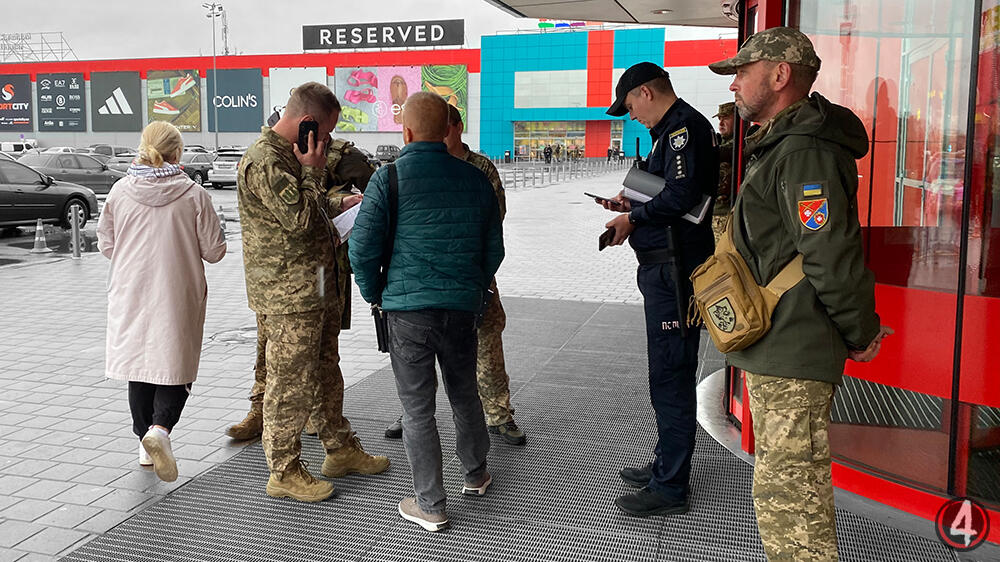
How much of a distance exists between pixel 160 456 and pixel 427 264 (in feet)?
5.47

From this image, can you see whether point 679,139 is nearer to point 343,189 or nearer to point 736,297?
point 736,297

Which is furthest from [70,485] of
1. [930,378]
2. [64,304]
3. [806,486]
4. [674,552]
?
[64,304]

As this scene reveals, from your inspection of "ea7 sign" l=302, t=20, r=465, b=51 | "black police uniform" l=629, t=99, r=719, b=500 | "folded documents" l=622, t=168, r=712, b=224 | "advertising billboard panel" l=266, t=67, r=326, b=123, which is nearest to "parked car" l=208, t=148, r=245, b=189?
"folded documents" l=622, t=168, r=712, b=224

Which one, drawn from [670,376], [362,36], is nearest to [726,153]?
[670,376]

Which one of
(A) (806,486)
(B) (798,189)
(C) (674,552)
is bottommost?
(C) (674,552)

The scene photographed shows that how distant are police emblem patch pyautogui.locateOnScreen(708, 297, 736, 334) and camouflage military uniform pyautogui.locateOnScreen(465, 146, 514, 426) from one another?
84.9 inches

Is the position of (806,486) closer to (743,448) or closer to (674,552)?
(674,552)

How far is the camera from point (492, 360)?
15.9 feet

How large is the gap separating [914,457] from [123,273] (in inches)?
162

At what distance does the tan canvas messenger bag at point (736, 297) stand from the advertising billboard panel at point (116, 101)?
227 feet

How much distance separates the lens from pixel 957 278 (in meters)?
3.74

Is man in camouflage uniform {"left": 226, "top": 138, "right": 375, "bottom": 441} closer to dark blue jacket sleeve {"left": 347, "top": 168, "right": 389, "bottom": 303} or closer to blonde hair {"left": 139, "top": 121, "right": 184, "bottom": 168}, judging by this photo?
blonde hair {"left": 139, "top": 121, "right": 184, "bottom": 168}

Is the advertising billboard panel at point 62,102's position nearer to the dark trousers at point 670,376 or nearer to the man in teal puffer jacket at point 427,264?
the man in teal puffer jacket at point 427,264

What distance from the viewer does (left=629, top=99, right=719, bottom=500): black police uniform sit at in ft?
11.9
